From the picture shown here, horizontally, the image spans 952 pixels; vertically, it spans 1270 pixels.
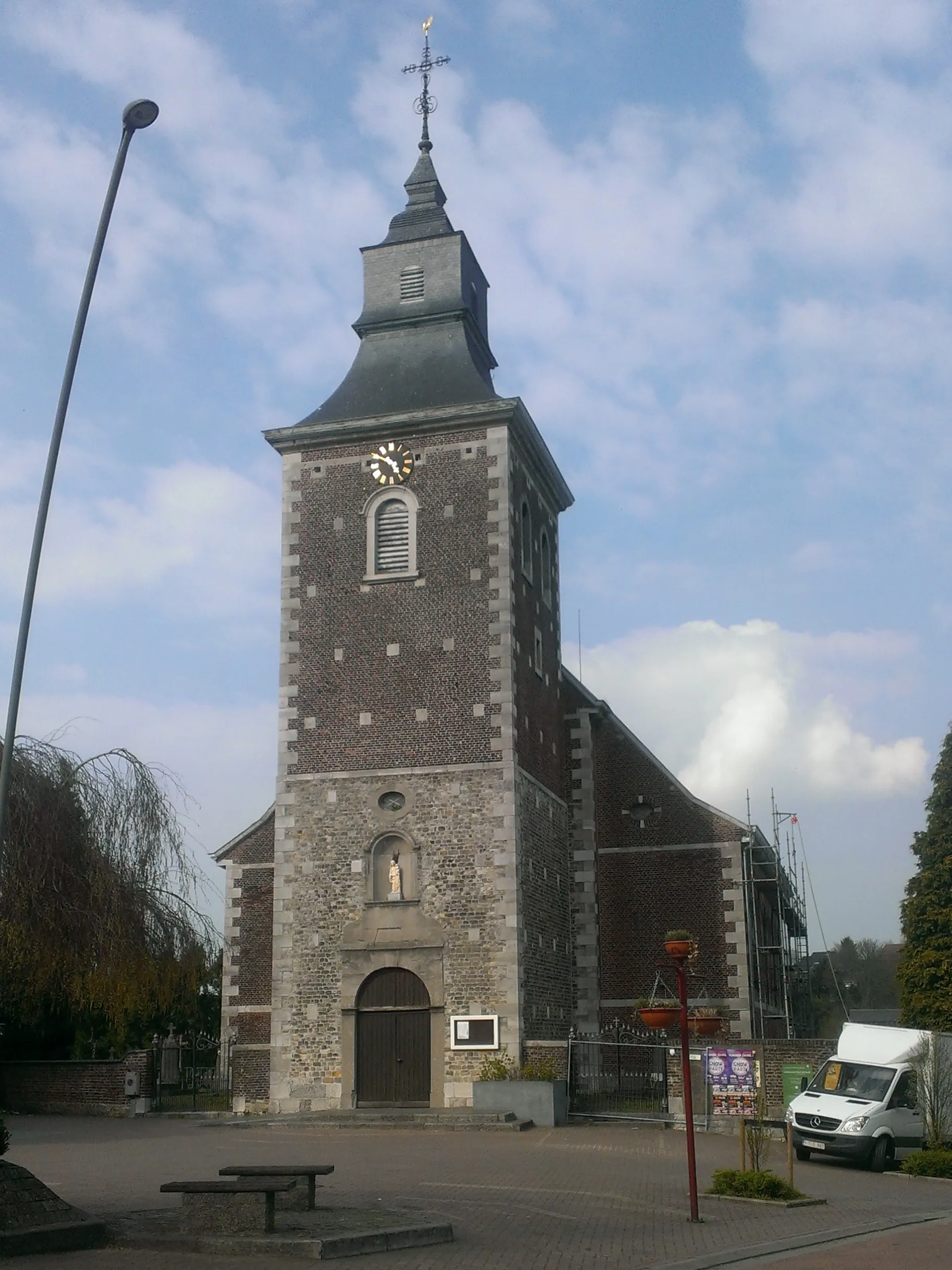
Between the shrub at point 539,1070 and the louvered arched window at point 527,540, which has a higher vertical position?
the louvered arched window at point 527,540

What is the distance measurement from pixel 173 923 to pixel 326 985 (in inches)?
134

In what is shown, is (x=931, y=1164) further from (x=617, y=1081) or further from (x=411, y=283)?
(x=411, y=283)

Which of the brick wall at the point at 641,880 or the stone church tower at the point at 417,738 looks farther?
the brick wall at the point at 641,880

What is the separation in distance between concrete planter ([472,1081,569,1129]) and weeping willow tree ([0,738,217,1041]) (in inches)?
221

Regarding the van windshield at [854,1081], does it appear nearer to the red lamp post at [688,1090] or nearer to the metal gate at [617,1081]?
the metal gate at [617,1081]

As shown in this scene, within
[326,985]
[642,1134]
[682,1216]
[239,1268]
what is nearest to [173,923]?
[326,985]

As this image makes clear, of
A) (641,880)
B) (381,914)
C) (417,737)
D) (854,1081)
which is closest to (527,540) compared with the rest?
(417,737)

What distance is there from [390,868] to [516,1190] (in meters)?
12.0

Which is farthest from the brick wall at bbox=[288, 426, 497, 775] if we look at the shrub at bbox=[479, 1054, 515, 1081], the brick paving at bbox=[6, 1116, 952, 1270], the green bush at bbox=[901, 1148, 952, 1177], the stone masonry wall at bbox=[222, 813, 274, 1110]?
the green bush at bbox=[901, 1148, 952, 1177]

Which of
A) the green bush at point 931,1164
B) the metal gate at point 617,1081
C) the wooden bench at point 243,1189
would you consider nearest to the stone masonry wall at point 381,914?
the metal gate at point 617,1081

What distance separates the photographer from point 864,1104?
793 inches

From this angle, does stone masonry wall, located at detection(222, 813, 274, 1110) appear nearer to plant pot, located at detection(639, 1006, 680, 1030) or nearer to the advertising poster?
the advertising poster

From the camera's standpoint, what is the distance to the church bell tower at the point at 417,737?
26016 mm

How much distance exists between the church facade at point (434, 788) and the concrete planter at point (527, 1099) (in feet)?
3.60
